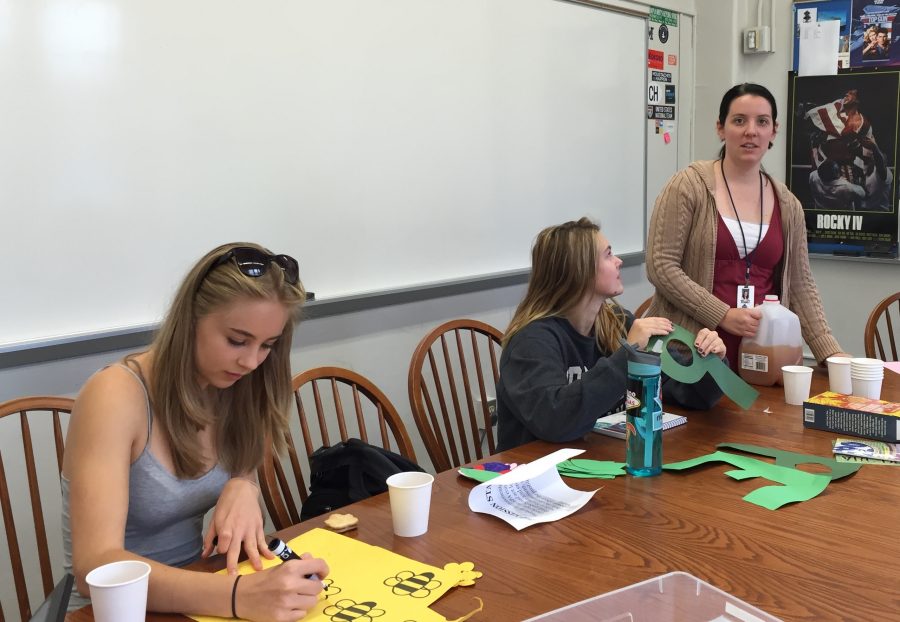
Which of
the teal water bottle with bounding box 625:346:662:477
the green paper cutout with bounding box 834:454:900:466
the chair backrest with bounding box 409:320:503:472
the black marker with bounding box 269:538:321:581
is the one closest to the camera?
the black marker with bounding box 269:538:321:581

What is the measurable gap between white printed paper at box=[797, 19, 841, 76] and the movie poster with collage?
0.04m

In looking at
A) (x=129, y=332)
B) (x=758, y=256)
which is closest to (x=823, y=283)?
(x=758, y=256)

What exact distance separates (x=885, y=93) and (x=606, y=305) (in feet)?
7.92

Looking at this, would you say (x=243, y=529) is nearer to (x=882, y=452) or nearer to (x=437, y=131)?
(x=882, y=452)

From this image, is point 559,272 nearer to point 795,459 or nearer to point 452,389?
point 452,389

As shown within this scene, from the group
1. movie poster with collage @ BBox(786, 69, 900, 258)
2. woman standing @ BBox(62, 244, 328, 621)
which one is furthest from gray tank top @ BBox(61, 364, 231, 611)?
movie poster with collage @ BBox(786, 69, 900, 258)

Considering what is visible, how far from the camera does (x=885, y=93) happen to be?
12.1 feet

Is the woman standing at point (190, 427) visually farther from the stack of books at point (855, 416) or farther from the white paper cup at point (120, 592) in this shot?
the stack of books at point (855, 416)

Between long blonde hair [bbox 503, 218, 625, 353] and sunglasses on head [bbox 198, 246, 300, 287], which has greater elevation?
sunglasses on head [bbox 198, 246, 300, 287]

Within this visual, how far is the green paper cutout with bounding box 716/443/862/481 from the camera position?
4.85 ft

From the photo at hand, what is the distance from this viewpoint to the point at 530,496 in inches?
54.6

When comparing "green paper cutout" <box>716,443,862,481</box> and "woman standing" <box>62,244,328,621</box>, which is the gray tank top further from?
"green paper cutout" <box>716,443,862,481</box>

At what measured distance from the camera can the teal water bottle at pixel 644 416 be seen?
1.41 metres

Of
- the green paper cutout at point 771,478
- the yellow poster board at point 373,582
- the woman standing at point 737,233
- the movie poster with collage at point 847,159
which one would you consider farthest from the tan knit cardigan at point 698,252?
the movie poster with collage at point 847,159
